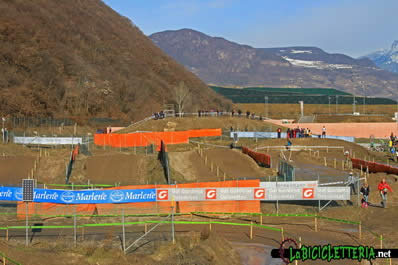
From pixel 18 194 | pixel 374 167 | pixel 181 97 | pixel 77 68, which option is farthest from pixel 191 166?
pixel 77 68

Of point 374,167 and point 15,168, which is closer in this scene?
point 374,167

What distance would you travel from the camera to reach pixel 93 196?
87.9 ft

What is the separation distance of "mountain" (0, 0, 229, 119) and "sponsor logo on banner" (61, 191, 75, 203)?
48.8 metres

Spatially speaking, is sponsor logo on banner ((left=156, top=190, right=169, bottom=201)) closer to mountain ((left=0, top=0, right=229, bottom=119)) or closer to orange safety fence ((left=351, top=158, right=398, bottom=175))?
orange safety fence ((left=351, top=158, right=398, bottom=175))

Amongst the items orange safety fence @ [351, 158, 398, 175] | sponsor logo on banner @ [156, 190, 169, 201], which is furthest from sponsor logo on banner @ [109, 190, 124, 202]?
orange safety fence @ [351, 158, 398, 175]

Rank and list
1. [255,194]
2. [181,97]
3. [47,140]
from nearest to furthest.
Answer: [255,194]
[47,140]
[181,97]

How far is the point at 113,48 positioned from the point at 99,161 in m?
72.4

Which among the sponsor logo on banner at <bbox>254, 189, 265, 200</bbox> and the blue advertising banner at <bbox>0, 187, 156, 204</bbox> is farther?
the sponsor logo on banner at <bbox>254, 189, 265, 200</bbox>

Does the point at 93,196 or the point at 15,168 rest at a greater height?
the point at 93,196

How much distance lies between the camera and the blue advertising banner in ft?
86.6

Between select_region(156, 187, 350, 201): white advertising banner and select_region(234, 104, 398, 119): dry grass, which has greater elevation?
select_region(234, 104, 398, 119): dry grass

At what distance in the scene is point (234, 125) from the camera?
73500mm

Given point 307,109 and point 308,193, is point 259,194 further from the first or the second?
point 307,109

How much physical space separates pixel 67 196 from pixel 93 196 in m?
1.26
